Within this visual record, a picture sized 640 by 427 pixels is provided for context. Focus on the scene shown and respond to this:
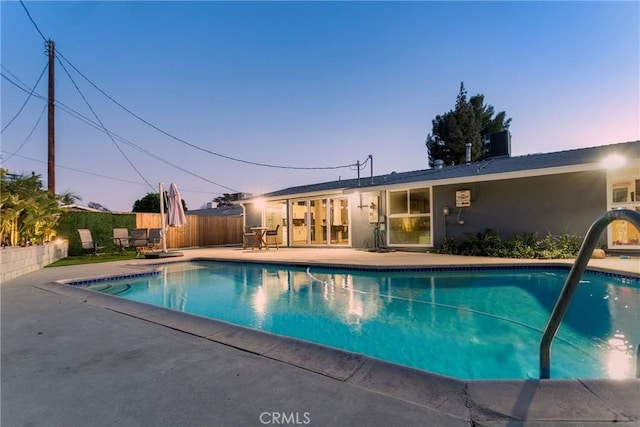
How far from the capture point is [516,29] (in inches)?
367

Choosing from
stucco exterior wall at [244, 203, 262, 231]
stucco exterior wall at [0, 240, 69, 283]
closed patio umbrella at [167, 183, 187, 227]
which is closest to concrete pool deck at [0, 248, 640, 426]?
stucco exterior wall at [0, 240, 69, 283]

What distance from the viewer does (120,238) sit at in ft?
39.0

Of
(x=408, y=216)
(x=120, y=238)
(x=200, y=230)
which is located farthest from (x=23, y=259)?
(x=408, y=216)

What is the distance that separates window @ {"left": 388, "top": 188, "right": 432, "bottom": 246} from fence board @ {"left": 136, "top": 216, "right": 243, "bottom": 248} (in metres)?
9.78

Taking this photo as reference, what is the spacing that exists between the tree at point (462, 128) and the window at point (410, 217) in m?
13.8

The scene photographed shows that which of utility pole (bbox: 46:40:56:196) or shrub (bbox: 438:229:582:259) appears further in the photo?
utility pole (bbox: 46:40:56:196)

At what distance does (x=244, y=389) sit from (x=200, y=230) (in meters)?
15.7

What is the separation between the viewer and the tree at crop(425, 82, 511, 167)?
80.5 feet

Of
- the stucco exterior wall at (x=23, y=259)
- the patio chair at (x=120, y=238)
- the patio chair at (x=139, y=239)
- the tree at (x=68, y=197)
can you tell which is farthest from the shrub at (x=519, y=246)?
the tree at (x=68, y=197)

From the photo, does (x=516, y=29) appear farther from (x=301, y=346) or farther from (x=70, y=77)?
(x=70, y=77)

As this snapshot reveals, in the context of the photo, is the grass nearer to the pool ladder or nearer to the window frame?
the window frame

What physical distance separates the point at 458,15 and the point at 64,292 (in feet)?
37.0

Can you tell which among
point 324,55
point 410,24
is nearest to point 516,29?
point 410,24

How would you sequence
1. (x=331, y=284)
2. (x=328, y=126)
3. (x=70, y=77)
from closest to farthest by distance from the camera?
(x=331, y=284)
(x=70, y=77)
(x=328, y=126)
